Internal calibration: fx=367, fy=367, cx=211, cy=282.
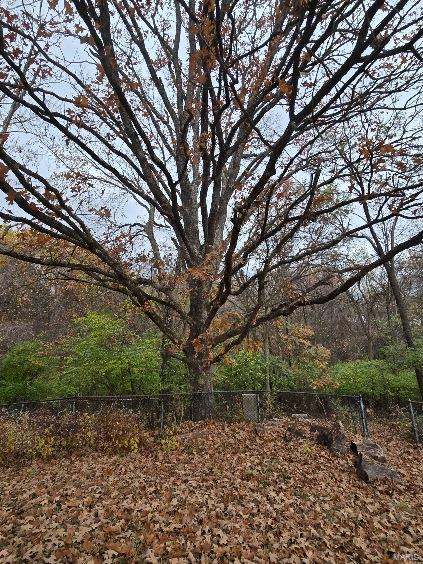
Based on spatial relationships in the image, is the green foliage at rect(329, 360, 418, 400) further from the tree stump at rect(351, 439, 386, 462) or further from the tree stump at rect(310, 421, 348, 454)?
the tree stump at rect(351, 439, 386, 462)

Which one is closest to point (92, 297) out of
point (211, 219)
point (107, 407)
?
point (107, 407)

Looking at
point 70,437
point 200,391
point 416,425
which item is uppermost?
point 200,391

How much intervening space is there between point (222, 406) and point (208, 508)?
5923 millimetres

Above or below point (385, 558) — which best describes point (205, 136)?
above

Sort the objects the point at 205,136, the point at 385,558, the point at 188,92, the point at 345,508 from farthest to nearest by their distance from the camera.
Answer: the point at 188,92, the point at 205,136, the point at 345,508, the point at 385,558

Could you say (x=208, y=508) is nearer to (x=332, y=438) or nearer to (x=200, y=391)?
(x=200, y=391)

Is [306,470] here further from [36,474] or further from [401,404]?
[401,404]

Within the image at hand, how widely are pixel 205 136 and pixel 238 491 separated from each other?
634 cm

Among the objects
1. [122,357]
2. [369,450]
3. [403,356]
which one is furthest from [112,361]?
[403,356]

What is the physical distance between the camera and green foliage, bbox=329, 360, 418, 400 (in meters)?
14.7

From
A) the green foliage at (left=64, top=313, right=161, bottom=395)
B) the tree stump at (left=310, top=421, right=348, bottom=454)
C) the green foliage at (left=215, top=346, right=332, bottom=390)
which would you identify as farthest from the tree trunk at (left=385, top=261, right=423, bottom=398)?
the green foliage at (left=64, top=313, right=161, bottom=395)

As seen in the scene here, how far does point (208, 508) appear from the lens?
4.96 meters

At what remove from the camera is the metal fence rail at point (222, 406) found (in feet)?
28.9

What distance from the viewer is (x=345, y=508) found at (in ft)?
17.4
